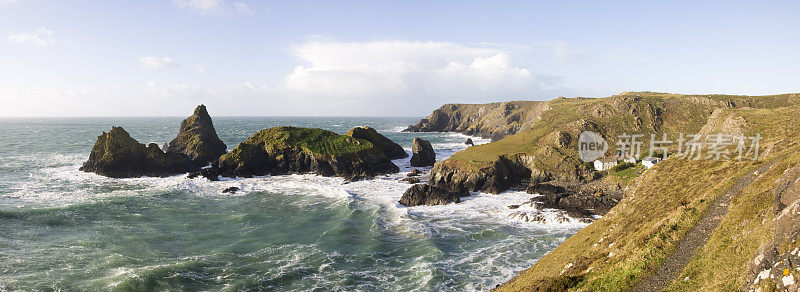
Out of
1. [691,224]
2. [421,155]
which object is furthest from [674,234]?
[421,155]

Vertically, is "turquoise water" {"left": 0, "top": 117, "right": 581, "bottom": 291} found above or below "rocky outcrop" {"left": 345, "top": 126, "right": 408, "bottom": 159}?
below

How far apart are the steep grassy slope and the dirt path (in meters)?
0.22

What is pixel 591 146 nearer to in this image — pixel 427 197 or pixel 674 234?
pixel 427 197

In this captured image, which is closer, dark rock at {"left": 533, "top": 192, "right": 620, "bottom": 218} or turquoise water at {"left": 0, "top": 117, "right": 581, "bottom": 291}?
turquoise water at {"left": 0, "top": 117, "right": 581, "bottom": 291}

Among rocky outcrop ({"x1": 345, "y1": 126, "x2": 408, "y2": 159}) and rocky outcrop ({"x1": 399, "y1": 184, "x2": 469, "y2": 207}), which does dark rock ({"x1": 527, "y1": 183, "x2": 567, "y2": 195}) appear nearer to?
rocky outcrop ({"x1": 399, "y1": 184, "x2": 469, "y2": 207})

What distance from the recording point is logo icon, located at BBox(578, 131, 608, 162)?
5856 cm

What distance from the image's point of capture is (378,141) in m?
80.5

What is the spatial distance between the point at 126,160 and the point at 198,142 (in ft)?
49.0

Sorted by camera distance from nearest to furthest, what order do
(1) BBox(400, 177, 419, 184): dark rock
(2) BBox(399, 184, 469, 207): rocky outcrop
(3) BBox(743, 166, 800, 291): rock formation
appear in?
(3) BBox(743, 166, 800, 291): rock formation, (2) BBox(399, 184, 469, 207): rocky outcrop, (1) BBox(400, 177, 419, 184): dark rock

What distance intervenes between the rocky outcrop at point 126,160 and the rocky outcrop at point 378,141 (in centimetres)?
3400

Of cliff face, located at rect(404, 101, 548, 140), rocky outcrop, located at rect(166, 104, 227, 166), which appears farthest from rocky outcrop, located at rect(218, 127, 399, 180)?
cliff face, located at rect(404, 101, 548, 140)

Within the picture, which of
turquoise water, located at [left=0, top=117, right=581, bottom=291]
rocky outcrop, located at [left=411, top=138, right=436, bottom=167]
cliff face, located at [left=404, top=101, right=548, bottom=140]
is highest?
cliff face, located at [left=404, top=101, right=548, bottom=140]

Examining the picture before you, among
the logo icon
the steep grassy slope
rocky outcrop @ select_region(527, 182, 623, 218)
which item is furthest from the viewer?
the logo icon

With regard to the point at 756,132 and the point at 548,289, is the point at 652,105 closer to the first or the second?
the point at 756,132
